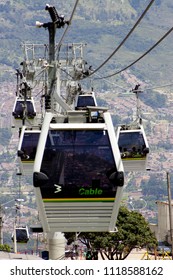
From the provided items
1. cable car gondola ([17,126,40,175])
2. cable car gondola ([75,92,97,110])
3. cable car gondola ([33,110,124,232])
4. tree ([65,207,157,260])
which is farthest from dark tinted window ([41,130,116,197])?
tree ([65,207,157,260])

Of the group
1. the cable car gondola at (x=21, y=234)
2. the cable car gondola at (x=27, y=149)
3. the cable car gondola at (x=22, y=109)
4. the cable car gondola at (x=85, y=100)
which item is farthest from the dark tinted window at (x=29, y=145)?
the cable car gondola at (x=21, y=234)

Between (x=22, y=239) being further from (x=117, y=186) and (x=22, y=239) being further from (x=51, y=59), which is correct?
(x=117, y=186)

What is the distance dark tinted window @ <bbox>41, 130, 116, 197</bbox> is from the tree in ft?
122

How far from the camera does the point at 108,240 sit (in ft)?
184

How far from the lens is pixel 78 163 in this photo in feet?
58.2

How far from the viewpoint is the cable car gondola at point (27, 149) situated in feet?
92.4

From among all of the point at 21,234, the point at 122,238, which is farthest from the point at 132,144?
the point at 21,234

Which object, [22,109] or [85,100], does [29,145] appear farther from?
[22,109]

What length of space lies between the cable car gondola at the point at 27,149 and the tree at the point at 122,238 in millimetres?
25971

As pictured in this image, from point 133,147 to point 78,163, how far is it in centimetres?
1506

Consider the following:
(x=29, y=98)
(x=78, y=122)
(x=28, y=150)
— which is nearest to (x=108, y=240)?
(x=29, y=98)

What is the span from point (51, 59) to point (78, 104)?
12.0 meters

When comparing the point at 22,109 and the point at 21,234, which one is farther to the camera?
the point at 21,234

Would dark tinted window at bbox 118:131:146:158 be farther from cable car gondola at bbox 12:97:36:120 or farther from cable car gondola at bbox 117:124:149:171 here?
cable car gondola at bbox 12:97:36:120
